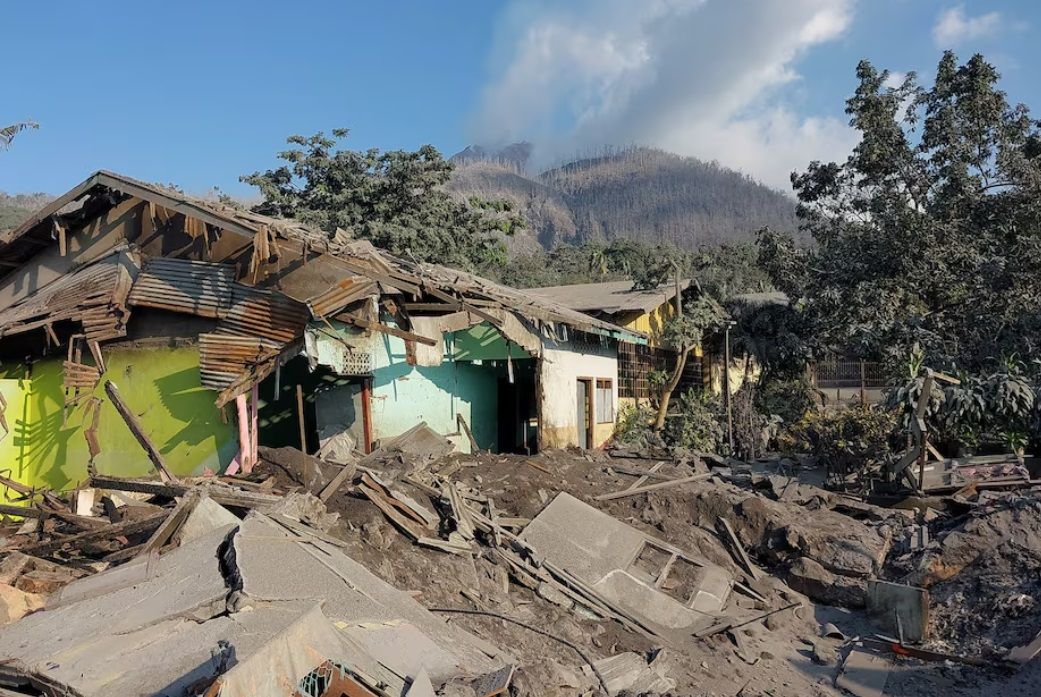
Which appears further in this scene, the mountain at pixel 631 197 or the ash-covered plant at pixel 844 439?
the mountain at pixel 631 197

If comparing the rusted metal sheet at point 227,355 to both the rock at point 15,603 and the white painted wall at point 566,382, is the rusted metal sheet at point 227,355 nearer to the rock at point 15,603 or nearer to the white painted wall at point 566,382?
the rock at point 15,603

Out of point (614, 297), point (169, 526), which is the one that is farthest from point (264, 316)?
point (614, 297)

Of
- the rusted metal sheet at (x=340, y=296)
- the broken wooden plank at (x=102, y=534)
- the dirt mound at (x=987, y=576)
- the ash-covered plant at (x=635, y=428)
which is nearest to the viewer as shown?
the broken wooden plank at (x=102, y=534)

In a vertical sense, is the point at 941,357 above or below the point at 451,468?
above

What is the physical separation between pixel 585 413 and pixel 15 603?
11246 mm

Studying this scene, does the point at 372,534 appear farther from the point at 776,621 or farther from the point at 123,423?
the point at 123,423

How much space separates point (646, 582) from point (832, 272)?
40.8 feet

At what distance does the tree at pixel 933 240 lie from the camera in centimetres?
1709

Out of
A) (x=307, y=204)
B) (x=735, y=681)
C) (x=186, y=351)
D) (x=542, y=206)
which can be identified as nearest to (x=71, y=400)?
(x=186, y=351)

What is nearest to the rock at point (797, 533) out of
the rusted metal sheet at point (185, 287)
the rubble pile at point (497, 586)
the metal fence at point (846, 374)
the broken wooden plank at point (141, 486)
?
the rubble pile at point (497, 586)

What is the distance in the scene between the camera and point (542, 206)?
119 m

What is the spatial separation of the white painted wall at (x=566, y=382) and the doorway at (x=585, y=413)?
14cm

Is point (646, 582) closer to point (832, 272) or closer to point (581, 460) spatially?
point (581, 460)

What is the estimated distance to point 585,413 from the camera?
15820mm
